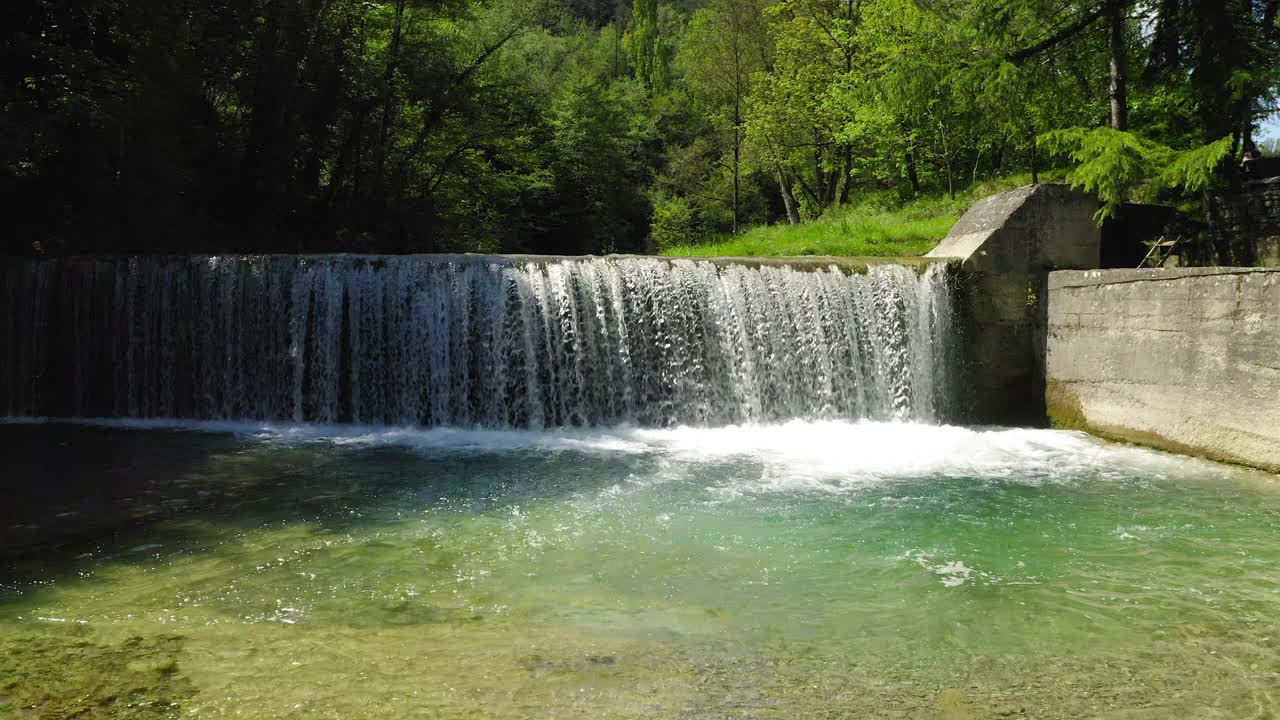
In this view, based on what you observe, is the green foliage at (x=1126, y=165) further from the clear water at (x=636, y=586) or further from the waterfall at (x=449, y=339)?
the clear water at (x=636, y=586)

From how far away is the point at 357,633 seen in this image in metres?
4.18

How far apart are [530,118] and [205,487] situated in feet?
73.9

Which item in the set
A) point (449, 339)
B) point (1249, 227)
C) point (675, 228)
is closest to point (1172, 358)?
point (1249, 227)

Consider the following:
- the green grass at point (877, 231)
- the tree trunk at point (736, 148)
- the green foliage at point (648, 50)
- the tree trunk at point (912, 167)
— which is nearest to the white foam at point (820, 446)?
the green grass at point (877, 231)

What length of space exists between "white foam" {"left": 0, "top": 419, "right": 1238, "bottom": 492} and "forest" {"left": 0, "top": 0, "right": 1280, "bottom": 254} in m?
3.68

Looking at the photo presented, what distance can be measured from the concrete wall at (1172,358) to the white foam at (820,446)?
0.31 m

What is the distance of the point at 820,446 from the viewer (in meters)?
9.52

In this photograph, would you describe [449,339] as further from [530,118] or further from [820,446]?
[530,118]

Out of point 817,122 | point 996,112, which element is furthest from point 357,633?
point 817,122

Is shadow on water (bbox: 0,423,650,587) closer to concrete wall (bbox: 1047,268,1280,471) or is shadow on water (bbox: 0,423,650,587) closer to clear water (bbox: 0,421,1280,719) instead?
clear water (bbox: 0,421,1280,719)

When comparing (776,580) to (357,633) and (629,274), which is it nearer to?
(357,633)

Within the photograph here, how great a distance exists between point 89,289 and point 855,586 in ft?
35.1

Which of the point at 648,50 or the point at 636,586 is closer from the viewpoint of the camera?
the point at 636,586

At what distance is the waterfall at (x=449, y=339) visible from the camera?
11.1 meters
